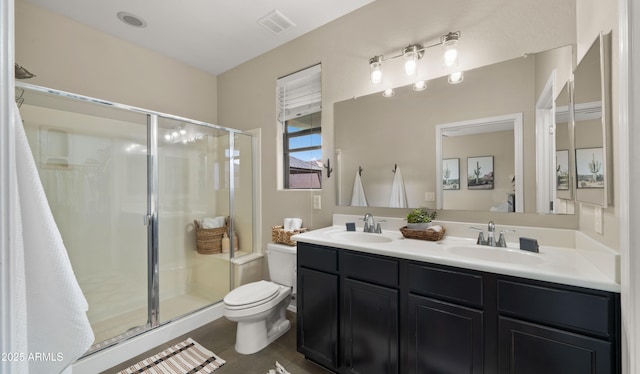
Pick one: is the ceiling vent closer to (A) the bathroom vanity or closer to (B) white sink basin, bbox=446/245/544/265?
(A) the bathroom vanity

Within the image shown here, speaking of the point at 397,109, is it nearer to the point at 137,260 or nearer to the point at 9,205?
the point at 9,205

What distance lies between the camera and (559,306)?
991mm

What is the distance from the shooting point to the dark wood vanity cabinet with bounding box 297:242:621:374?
96cm

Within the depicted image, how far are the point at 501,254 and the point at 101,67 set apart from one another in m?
3.47

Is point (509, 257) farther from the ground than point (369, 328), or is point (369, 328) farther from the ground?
point (509, 257)

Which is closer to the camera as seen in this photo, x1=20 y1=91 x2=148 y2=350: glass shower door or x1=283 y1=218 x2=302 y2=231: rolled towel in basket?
x1=20 y1=91 x2=148 y2=350: glass shower door

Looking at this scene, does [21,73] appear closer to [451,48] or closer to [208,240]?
[208,240]

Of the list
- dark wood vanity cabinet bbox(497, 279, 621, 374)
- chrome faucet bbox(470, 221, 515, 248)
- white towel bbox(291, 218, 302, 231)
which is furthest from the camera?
white towel bbox(291, 218, 302, 231)

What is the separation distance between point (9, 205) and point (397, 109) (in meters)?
1.94

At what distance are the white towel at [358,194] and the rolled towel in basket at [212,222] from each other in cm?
151

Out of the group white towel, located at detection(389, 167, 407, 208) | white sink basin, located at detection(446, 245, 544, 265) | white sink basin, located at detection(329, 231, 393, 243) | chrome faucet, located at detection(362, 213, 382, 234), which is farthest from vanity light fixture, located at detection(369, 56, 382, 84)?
white sink basin, located at detection(446, 245, 544, 265)

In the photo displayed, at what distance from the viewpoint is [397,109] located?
74.9 inches

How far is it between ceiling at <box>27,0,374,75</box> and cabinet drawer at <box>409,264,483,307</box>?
6.77 feet

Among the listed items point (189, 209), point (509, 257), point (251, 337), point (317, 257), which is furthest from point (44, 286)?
point (189, 209)
